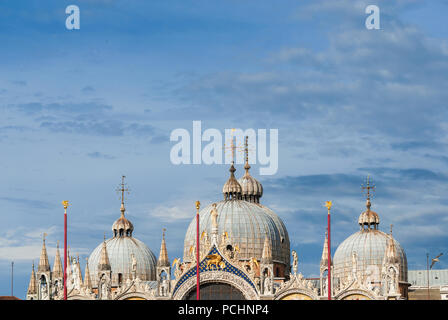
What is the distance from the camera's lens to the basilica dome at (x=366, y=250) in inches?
4209

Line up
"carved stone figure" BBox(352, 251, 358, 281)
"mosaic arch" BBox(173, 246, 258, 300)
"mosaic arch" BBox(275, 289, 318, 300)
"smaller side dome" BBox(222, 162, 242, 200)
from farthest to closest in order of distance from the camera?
"smaller side dome" BBox(222, 162, 242, 200), "mosaic arch" BBox(173, 246, 258, 300), "carved stone figure" BBox(352, 251, 358, 281), "mosaic arch" BBox(275, 289, 318, 300)

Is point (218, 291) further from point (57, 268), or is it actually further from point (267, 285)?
point (57, 268)

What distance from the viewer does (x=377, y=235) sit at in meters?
109

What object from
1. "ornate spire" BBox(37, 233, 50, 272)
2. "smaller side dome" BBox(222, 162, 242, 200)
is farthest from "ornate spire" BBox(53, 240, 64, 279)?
"smaller side dome" BBox(222, 162, 242, 200)

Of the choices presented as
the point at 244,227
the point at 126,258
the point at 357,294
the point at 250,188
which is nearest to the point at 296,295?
the point at 357,294

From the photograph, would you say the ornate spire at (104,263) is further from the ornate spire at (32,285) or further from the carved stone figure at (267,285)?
the carved stone figure at (267,285)

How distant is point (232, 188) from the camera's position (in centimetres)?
11112

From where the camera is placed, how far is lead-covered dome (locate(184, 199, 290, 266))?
107062 mm

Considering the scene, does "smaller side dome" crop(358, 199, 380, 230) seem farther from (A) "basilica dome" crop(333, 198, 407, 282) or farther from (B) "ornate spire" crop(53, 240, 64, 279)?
(B) "ornate spire" crop(53, 240, 64, 279)

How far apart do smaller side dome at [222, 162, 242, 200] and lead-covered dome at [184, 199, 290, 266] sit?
0.87 m

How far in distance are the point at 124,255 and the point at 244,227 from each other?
15.0 metres

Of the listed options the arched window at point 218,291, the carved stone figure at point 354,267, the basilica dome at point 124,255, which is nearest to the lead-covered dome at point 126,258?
the basilica dome at point 124,255
